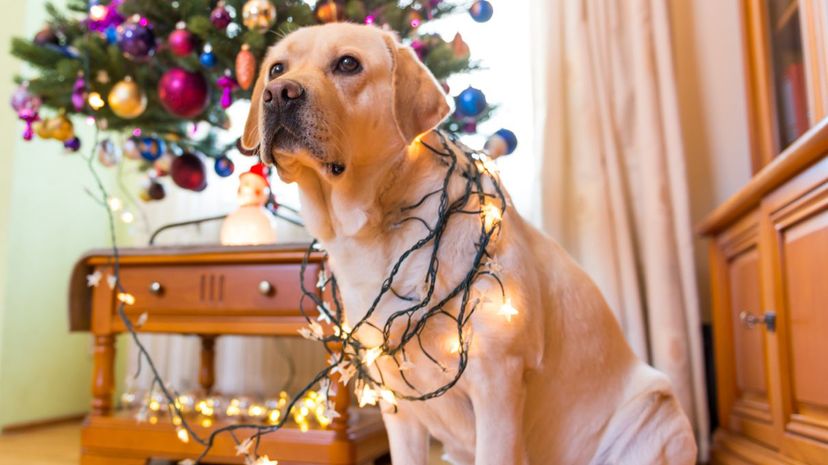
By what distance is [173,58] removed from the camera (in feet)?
6.03

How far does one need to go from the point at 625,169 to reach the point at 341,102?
1.39 metres

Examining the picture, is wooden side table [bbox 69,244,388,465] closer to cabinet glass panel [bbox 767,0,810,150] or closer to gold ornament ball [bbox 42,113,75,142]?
gold ornament ball [bbox 42,113,75,142]

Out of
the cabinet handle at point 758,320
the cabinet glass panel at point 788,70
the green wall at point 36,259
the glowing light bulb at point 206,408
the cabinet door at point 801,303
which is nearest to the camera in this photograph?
the cabinet door at point 801,303

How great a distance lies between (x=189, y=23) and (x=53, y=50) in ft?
1.51

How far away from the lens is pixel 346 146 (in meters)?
0.89

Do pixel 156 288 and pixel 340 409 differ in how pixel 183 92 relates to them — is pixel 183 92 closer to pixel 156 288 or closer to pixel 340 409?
pixel 156 288

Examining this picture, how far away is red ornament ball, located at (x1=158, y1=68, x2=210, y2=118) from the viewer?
1.64 metres

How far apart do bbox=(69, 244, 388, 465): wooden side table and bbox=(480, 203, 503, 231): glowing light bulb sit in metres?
0.71

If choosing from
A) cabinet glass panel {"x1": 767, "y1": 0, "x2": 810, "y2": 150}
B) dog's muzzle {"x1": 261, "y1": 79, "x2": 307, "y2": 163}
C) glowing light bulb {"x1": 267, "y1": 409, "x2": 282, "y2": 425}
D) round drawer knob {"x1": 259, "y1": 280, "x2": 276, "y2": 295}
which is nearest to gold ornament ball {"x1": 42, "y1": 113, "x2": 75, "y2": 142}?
round drawer knob {"x1": 259, "y1": 280, "x2": 276, "y2": 295}

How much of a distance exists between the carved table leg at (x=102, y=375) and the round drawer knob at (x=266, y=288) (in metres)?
0.49

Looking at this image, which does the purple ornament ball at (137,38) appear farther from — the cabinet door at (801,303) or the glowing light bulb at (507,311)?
the cabinet door at (801,303)

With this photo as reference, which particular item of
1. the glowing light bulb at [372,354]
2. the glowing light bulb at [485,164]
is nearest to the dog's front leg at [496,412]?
the glowing light bulb at [372,354]

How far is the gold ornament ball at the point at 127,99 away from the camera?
5.51 feet

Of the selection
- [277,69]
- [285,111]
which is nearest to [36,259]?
[277,69]
